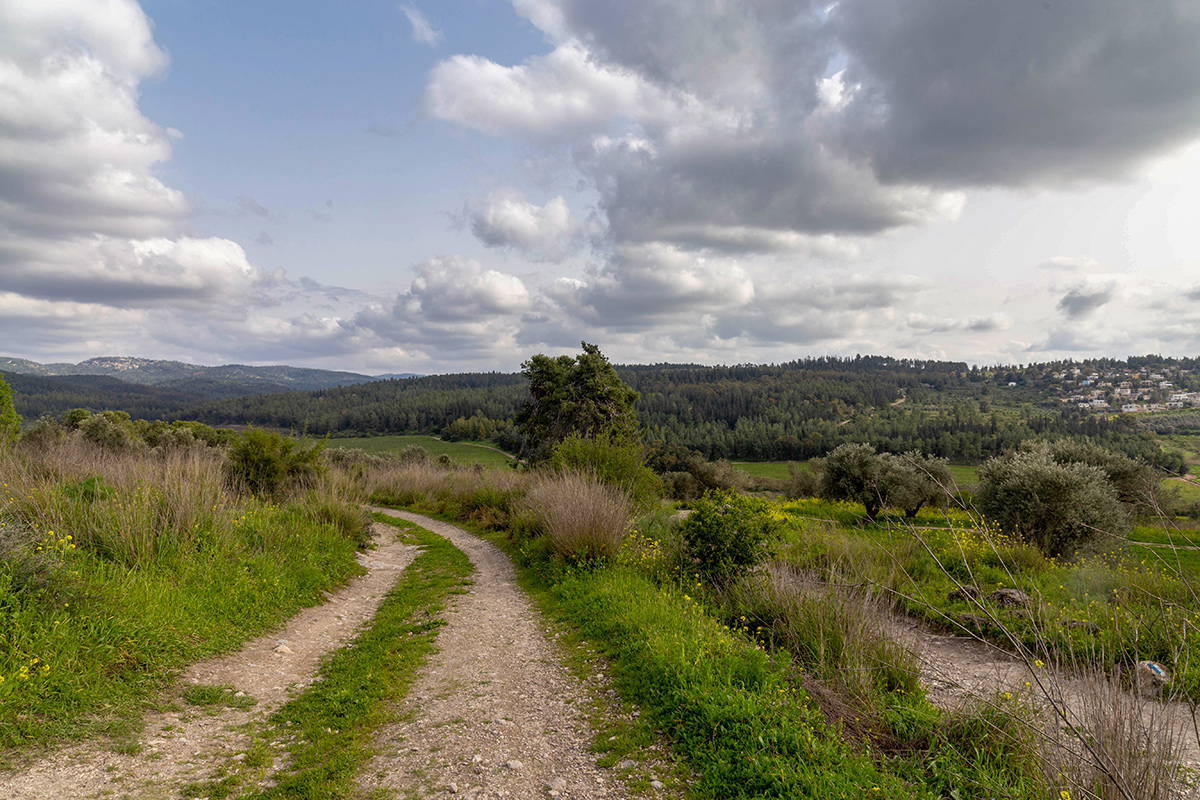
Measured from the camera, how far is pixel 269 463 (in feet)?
49.6

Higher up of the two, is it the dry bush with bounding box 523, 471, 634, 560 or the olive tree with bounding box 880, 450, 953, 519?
the dry bush with bounding box 523, 471, 634, 560

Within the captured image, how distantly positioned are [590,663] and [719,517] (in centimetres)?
349

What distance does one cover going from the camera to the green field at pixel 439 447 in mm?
75606

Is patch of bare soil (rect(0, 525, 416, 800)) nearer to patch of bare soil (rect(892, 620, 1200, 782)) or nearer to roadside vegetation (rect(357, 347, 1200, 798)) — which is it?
roadside vegetation (rect(357, 347, 1200, 798))

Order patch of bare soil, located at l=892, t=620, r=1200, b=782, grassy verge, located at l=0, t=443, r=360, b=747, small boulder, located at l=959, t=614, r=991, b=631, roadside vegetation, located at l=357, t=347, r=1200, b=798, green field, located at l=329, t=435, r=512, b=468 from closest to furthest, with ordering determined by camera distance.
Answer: roadside vegetation, located at l=357, t=347, r=1200, b=798, grassy verge, located at l=0, t=443, r=360, b=747, patch of bare soil, located at l=892, t=620, r=1200, b=782, small boulder, located at l=959, t=614, r=991, b=631, green field, located at l=329, t=435, r=512, b=468

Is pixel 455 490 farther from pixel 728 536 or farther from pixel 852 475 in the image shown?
pixel 728 536

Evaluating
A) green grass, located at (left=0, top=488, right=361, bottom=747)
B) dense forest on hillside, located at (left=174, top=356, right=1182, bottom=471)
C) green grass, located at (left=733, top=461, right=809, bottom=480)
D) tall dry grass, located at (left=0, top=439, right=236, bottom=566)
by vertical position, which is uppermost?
tall dry grass, located at (left=0, top=439, right=236, bottom=566)

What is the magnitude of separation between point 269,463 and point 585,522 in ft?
34.4

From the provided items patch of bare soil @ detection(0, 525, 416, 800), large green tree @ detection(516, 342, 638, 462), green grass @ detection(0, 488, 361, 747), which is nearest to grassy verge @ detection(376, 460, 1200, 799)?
patch of bare soil @ detection(0, 525, 416, 800)

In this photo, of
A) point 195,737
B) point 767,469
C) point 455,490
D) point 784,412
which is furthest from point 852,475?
point 784,412

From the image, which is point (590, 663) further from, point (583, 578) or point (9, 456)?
point (9, 456)

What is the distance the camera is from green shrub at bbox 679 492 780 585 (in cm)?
835

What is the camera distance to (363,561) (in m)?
12.2

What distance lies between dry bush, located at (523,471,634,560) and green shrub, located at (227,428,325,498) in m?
8.41
